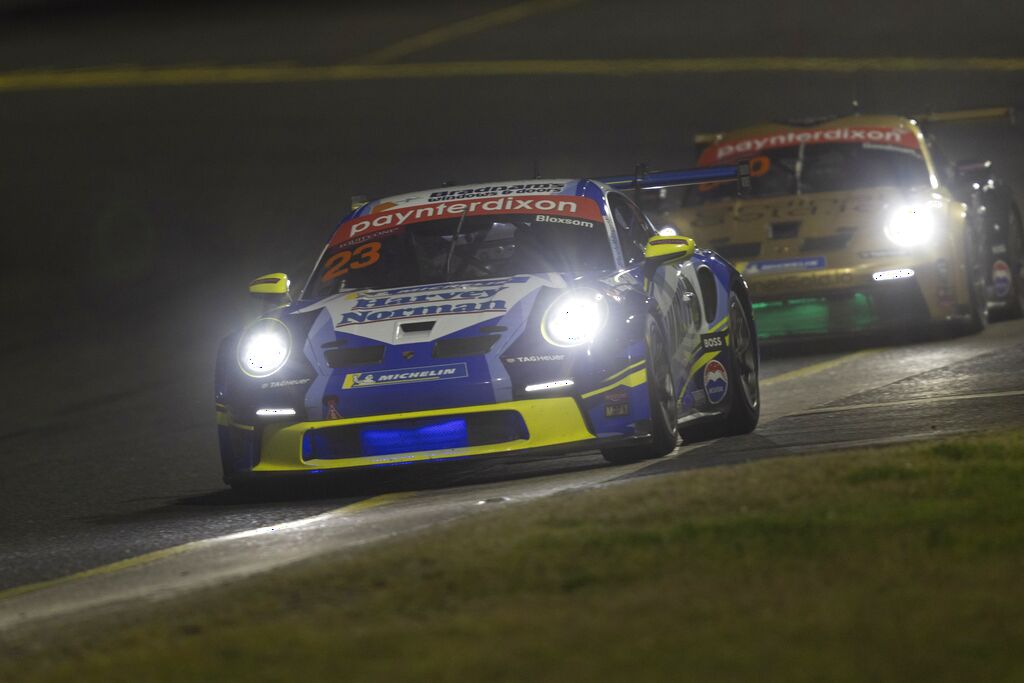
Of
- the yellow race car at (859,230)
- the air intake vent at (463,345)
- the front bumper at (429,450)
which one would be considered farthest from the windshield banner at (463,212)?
the yellow race car at (859,230)

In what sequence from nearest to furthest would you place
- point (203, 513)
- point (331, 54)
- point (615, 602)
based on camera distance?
point (615, 602) < point (203, 513) < point (331, 54)

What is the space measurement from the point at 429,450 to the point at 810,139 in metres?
6.88

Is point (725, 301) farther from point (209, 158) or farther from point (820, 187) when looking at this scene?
point (209, 158)

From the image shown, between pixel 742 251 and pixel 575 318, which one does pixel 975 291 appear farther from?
pixel 575 318

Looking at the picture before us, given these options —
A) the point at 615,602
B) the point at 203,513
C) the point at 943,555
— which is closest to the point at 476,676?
the point at 615,602

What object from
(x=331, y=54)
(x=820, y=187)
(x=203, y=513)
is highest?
(x=331, y=54)

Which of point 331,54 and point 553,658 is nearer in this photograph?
point 553,658

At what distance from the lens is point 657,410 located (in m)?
9.00

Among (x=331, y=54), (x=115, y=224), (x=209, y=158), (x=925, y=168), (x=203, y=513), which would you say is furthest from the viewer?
(x=331, y=54)

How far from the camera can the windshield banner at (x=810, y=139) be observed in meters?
14.7

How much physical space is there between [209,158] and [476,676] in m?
21.5

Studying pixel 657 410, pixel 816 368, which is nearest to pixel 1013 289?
pixel 816 368

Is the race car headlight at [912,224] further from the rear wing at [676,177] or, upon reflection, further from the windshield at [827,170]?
the rear wing at [676,177]

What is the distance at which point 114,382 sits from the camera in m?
14.6
